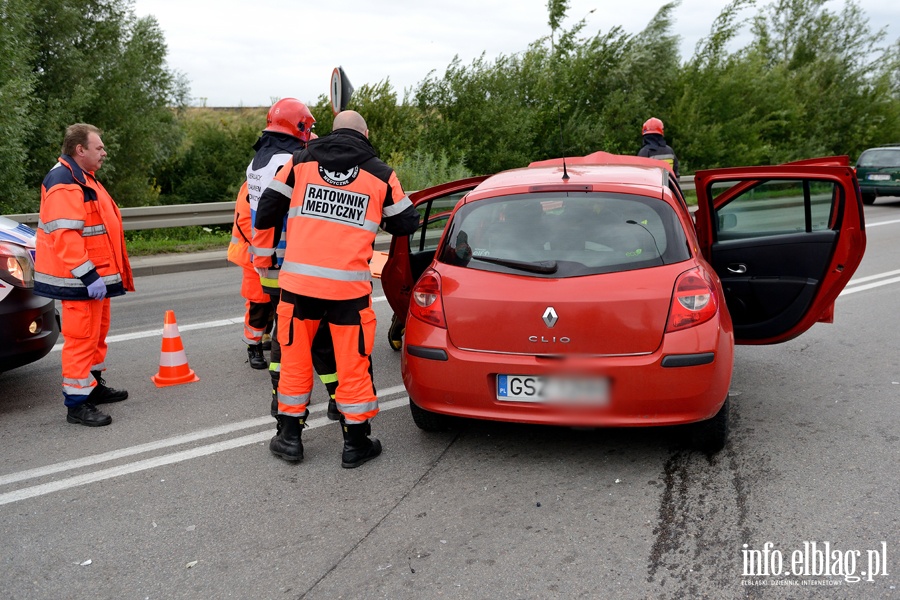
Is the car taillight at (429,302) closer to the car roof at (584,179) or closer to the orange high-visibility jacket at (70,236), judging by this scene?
the car roof at (584,179)

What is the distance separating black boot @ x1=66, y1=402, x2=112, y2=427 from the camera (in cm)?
509

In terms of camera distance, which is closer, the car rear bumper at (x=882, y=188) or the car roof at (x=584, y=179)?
the car roof at (x=584, y=179)

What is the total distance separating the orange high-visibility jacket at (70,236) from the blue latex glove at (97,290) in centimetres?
3

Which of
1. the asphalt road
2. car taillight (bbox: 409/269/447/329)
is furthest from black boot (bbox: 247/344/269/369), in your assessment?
car taillight (bbox: 409/269/447/329)

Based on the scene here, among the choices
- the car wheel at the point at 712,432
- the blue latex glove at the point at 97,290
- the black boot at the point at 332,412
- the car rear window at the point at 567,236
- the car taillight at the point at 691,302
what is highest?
the car rear window at the point at 567,236

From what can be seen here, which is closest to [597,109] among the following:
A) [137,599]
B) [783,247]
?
[783,247]

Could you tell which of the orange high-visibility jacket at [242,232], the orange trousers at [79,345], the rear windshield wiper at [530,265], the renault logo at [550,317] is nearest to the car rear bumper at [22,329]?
the orange trousers at [79,345]

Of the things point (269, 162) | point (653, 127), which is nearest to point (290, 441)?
point (269, 162)

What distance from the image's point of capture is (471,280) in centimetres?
442

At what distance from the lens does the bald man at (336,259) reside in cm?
426

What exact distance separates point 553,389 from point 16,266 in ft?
11.6

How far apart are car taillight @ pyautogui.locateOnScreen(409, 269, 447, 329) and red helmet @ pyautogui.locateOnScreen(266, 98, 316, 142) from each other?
63.8 inches

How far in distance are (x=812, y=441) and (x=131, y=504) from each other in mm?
3565

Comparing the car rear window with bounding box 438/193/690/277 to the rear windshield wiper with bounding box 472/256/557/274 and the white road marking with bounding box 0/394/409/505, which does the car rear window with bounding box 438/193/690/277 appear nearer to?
the rear windshield wiper with bounding box 472/256/557/274
